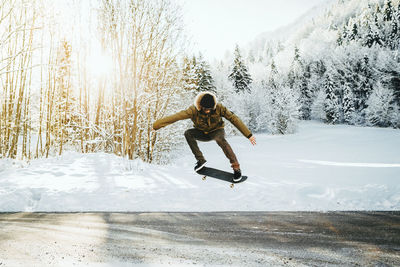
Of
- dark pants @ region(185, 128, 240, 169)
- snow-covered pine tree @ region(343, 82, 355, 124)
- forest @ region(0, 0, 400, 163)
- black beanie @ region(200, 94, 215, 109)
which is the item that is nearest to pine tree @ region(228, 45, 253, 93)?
forest @ region(0, 0, 400, 163)

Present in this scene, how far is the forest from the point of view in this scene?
9.73 meters

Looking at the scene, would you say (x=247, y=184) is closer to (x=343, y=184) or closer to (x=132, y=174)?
(x=343, y=184)

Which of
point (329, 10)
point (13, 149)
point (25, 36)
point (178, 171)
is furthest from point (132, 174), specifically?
point (329, 10)

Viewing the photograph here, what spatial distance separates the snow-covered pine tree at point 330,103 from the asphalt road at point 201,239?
1612 inches

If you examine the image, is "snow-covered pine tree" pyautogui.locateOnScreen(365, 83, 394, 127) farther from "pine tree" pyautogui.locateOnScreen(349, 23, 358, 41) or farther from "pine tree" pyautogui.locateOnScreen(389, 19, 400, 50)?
"pine tree" pyautogui.locateOnScreen(349, 23, 358, 41)

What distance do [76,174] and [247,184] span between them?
517 cm

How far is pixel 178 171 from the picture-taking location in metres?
8.77

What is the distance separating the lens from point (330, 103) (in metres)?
42.3

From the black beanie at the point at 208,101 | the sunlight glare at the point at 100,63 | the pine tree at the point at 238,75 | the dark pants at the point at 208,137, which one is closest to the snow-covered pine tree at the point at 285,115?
the pine tree at the point at 238,75

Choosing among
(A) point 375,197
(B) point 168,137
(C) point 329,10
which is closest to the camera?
(A) point 375,197

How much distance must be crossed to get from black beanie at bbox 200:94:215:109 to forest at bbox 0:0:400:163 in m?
4.51

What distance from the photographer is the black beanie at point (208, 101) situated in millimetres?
4336

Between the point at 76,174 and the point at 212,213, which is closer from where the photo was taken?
the point at 212,213

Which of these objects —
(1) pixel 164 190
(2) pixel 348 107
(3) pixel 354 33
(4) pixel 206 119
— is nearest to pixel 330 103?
(2) pixel 348 107
